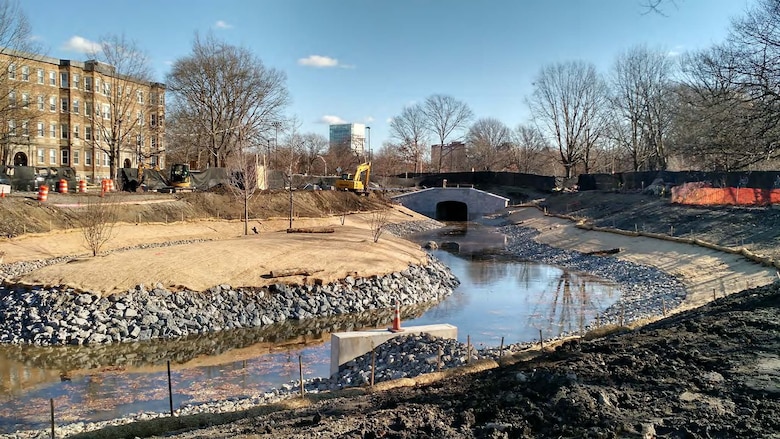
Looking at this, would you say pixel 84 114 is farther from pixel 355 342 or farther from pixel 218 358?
pixel 355 342

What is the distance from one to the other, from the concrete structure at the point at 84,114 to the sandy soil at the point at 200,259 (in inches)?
989

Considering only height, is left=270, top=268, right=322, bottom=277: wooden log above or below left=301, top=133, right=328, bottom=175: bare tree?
below

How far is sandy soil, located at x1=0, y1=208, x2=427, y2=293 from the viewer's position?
62.8 ft

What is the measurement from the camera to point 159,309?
17.9 meters

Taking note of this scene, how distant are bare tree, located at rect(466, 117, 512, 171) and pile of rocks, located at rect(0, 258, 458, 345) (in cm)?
8640

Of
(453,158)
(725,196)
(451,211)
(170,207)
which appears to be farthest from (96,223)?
(453,158)

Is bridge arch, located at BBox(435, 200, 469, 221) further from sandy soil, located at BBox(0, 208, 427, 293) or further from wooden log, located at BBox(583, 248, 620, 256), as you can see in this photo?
sandy soil, located at BBox(0, 208, 427, 293)

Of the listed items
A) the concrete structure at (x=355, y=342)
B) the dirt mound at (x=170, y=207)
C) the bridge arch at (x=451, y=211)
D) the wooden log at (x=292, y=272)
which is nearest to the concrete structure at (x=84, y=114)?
the dirt mound at (x=170, y=207)

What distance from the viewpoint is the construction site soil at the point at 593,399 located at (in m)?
5.70

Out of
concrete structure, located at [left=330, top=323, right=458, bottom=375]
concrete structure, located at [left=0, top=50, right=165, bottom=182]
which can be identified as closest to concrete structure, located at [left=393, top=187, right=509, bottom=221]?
concrete structure, located at [left=0, top=50, right=165, bottom=182]

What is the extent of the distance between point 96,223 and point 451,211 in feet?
169

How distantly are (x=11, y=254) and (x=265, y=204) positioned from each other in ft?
69.9

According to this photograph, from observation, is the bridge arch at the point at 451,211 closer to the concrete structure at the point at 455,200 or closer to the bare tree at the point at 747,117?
the concrete structure at the point at 455,200

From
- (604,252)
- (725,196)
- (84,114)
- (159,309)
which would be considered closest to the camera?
(159,309)
